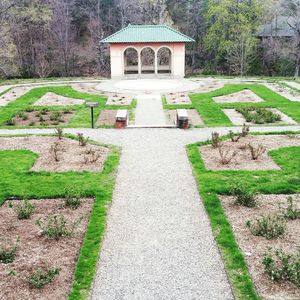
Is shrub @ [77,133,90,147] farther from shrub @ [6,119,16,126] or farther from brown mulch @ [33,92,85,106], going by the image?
brown mulch @ [33,92,85,106]

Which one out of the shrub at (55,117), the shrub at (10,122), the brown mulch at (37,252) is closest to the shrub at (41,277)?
the brown mulch at (37,252)

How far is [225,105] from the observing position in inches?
842

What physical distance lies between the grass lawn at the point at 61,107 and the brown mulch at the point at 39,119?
12.2 inches

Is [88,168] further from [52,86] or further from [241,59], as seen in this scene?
[241,59]

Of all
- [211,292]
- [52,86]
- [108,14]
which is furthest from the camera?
[108,14]

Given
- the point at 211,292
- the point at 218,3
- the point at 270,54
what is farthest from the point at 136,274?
the point at 218,3

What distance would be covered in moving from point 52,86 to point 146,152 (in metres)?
17.5

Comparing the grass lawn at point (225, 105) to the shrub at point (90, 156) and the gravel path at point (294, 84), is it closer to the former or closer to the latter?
the gravel path at point (294, 84)

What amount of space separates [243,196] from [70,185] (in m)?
4.25

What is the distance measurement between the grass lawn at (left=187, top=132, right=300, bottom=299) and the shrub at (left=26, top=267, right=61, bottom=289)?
9.12 feet

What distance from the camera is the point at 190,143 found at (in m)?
14.6

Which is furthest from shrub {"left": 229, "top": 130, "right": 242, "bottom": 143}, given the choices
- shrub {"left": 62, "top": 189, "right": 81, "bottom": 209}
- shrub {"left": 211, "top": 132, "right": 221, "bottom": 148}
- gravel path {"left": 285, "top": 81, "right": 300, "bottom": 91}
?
gravel path {"left": 285, "top": 81, "right": 300, "bottom": 91}

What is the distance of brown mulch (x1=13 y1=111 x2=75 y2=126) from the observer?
18.3 meters

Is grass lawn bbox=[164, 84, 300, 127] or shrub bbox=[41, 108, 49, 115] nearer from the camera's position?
grass lawn bbox=[164, 84, 300, 127]
